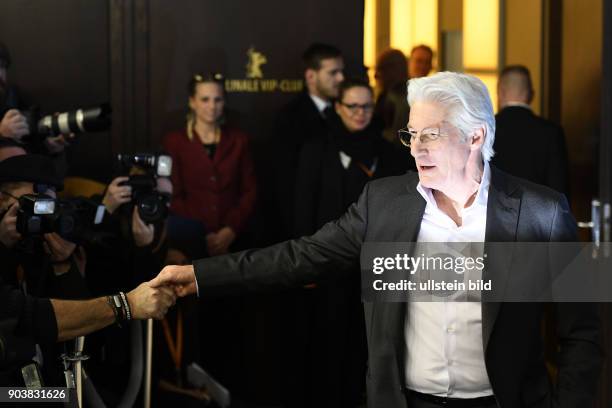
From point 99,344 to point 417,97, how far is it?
2.04 meters

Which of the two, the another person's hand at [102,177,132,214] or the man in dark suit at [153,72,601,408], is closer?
the man in dark suit at [153,72,601,408]

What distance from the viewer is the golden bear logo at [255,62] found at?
576cm

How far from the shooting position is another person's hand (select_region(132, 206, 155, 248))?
14.0 ft

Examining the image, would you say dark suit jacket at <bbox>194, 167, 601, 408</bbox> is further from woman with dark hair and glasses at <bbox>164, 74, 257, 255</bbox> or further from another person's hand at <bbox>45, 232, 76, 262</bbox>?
woman with dark hair and glasses at <bbox>164, 74, 257, 255</bbox>

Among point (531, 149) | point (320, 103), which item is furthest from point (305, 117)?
point (531, 149)

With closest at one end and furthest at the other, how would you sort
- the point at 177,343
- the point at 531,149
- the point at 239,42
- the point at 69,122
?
1. the point at 69,122
2. the point at 177,343
3. the point at 531,149
4. the point at 239,42

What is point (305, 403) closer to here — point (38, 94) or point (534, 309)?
point (38, 94)

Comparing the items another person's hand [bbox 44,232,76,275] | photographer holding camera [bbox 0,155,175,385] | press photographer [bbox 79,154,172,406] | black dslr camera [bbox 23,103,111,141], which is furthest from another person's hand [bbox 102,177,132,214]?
another person's hand [bbox 44,232,76,275]

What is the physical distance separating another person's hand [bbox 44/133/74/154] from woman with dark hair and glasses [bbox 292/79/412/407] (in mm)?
1091

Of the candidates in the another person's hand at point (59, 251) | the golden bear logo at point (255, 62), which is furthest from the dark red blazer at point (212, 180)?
the another person's hand at point (59, 251)

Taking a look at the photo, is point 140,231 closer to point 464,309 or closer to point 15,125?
point 15,125

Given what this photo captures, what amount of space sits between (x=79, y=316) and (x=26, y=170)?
787 mm

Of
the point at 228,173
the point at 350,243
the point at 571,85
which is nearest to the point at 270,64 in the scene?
the point at 228,173

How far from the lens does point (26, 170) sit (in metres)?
3.50
